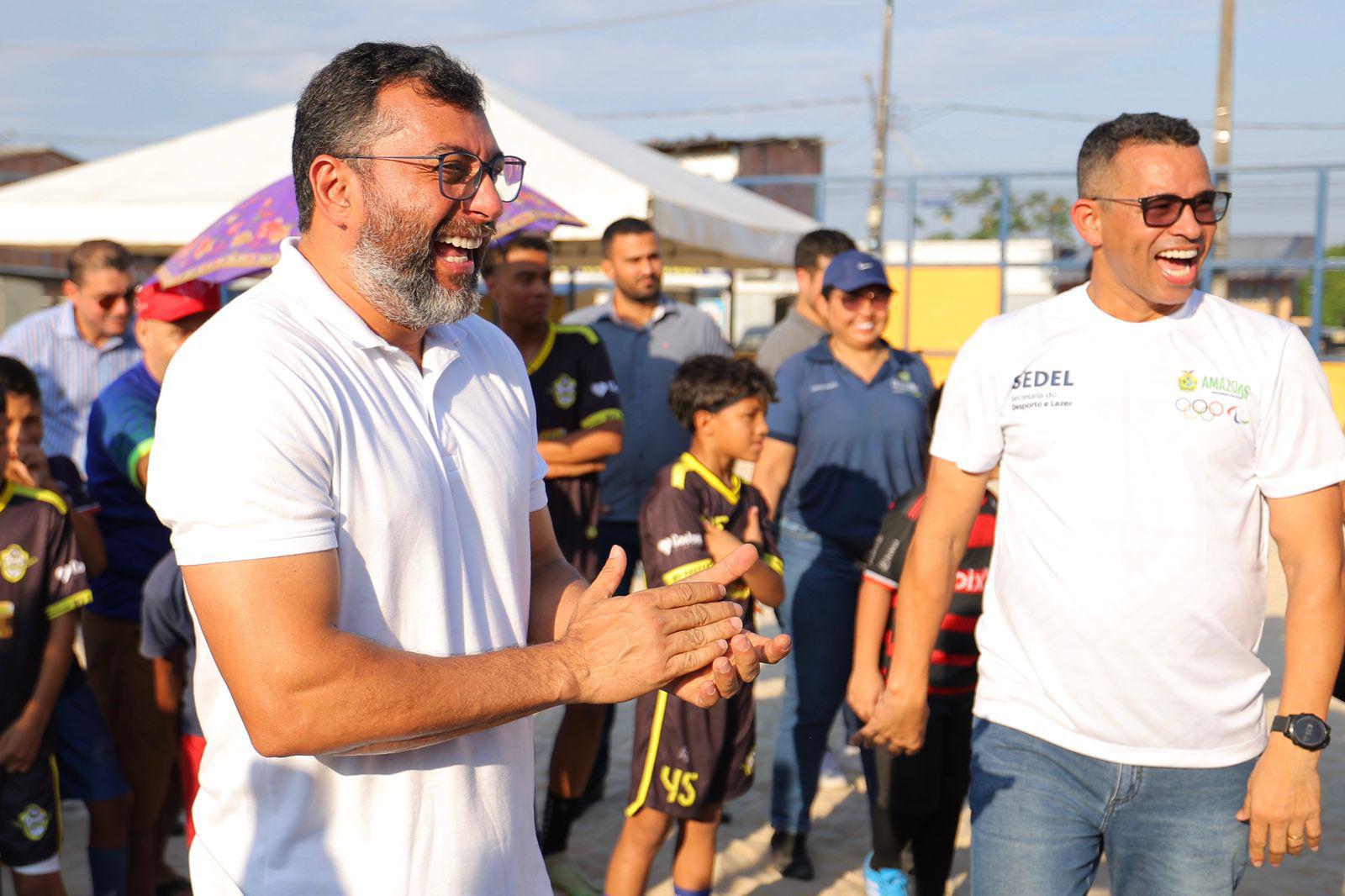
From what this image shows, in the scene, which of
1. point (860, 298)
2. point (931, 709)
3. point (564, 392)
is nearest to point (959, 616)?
point (931, 709)

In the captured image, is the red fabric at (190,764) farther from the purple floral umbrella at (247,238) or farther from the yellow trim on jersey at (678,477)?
the yellow trim on jersey at (678,477)

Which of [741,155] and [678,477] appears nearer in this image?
[678,477]

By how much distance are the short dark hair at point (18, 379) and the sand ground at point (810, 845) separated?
196cm

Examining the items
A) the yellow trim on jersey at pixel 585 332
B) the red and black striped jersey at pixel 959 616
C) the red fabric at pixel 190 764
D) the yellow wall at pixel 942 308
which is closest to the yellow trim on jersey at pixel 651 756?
the red and black striped jersey at pixel 959 616

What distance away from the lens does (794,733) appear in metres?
4.91

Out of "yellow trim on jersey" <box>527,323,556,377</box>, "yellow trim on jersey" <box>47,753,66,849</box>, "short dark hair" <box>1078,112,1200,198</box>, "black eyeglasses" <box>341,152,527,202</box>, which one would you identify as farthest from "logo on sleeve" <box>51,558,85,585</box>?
"short dark hair" <box>1078,112,1200,198</box>

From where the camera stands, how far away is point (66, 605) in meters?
3.79

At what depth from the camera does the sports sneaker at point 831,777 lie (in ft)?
19.5

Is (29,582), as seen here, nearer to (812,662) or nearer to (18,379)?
(18,379)

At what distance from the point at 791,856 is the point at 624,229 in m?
2.96

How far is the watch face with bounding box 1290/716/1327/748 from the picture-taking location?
2473mm

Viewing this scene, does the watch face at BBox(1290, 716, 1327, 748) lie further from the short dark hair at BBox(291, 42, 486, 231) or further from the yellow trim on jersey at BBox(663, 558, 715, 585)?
the short dark hair at BBox(291, 42, 486, 231)

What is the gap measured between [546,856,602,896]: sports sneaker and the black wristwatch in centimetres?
275

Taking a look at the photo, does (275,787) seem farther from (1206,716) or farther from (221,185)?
(221,185)
